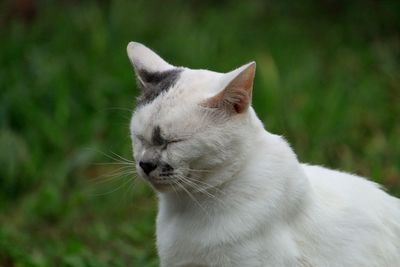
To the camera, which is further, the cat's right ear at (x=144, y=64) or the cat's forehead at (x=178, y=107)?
the cat's right ear at (x=144, y=64)

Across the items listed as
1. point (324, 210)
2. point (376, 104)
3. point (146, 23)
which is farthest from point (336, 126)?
point (324, 210)

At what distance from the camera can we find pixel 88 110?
654 centimetres

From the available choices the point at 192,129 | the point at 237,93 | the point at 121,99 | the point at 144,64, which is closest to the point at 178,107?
the point at 192,129

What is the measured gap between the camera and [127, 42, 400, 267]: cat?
10.5 ft

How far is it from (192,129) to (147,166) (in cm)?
22

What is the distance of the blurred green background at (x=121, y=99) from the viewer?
5.45m

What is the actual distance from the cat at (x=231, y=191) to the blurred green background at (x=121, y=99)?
1.25 metres

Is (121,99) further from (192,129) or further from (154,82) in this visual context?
(192,129)

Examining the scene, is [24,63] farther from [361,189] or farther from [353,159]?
[361,189]

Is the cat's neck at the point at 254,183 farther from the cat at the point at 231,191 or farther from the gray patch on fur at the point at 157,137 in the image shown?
the gray patch on fur at the point at 157,137

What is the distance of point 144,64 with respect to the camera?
350 cm

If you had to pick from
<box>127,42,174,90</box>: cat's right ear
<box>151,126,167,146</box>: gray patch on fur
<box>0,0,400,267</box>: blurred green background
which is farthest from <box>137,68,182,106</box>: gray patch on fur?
<box>0,0,400,267</box>: blurred green background

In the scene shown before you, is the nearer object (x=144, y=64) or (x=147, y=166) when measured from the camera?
(x=147, y=166)

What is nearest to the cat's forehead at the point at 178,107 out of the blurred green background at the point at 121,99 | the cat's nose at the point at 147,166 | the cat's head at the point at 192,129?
the cat's head at the point at 192,129
